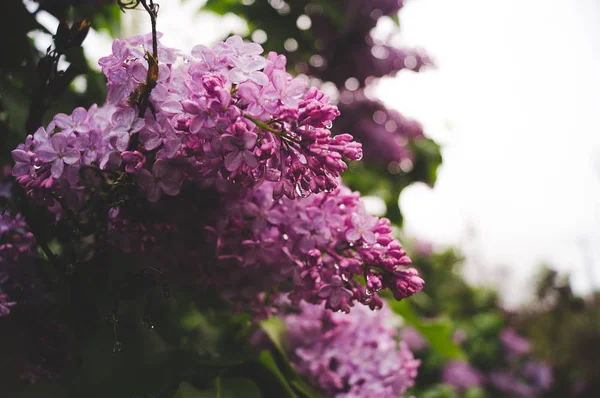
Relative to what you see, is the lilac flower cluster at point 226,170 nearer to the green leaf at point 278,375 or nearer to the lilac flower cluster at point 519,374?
the green leaf at point 278,375

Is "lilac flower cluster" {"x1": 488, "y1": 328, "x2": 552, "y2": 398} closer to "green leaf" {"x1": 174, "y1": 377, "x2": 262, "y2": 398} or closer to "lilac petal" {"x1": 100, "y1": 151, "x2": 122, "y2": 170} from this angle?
"green leaf" {"x1": 174, "y1": 377, "x2": 262, "y2": 398}

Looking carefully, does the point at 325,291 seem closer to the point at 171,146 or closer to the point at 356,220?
the point at 356,220

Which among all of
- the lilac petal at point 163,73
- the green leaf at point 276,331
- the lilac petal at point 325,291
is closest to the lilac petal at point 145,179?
the lilac petal at point 163,73

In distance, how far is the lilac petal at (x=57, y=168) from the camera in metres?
0.51

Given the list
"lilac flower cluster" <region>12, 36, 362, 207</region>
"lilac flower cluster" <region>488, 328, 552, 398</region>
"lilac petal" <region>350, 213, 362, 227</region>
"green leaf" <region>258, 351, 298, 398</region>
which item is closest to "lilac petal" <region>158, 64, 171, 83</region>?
"lilac flower cluster" <region>12, 36, 362, 207</region>

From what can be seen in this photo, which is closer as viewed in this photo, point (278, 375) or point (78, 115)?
point (78, 115)

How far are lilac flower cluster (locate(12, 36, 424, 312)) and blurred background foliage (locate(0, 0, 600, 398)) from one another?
0.32 ft

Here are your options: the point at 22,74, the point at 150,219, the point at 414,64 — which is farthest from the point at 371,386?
the point at 414,64

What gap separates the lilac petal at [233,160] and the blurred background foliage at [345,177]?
21cm

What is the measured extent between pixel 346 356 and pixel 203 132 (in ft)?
1.54

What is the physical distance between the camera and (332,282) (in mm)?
571

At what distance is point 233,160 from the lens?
1.56ft

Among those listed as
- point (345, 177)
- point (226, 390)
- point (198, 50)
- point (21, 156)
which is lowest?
point (226, 390)

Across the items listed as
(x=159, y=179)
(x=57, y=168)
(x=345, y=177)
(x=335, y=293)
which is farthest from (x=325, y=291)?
(x=345, y=177)
